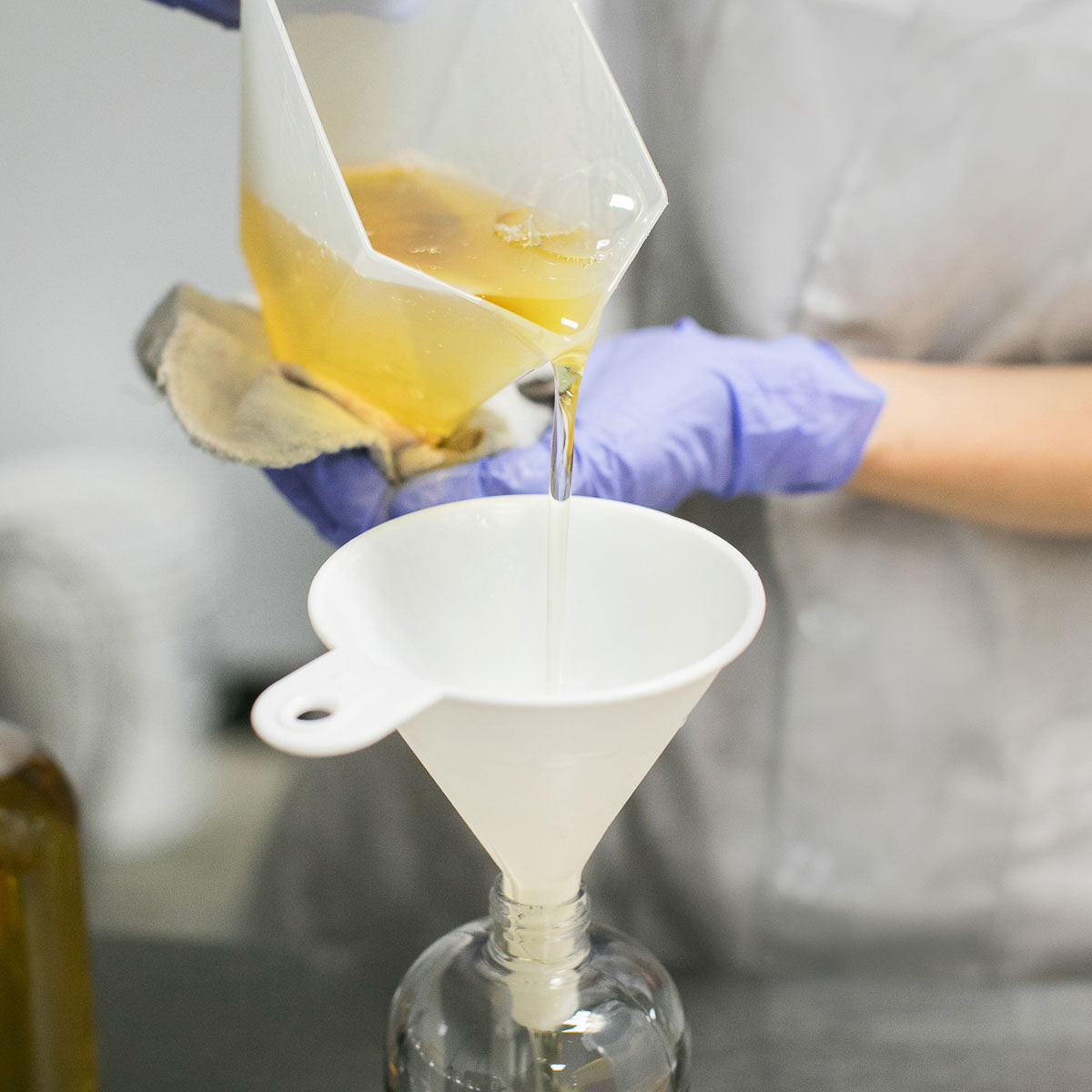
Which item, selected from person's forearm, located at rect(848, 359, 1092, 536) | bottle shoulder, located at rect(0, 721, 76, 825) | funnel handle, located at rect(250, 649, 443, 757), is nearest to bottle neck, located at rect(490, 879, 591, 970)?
funnel handle, located at rect(250, 649, 443, 757)

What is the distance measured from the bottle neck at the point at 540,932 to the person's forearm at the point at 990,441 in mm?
495

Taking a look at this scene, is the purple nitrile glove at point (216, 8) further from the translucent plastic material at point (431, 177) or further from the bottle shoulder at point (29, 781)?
the bottle shoulder at point (29, 781)

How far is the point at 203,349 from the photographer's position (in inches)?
28.9

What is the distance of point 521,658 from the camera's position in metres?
0.69

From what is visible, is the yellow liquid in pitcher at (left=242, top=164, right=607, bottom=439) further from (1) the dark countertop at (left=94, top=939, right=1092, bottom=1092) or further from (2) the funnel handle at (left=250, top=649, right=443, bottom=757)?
(1) the dark countertop at (left=94, top=939, right=1092, bottom=1092)

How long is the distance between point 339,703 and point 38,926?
0.46m

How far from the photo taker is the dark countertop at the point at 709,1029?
0.93m

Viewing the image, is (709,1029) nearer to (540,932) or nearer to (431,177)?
(540,932)

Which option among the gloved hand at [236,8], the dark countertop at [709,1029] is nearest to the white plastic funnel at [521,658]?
the gloved hand at [236,8]

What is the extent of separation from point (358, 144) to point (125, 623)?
0.59 meters

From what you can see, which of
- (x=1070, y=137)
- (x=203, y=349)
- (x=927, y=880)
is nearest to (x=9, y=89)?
(x=203, y=349)

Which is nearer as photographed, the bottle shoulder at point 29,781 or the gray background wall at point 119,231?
the bottle shoulder at point 29,781

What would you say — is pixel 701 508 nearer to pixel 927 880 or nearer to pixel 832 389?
pixel 832 389

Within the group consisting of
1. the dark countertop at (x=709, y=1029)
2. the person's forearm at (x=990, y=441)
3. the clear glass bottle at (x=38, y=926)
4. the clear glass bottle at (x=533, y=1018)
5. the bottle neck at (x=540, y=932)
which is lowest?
the dark countertop at (x=709, y=1029)
